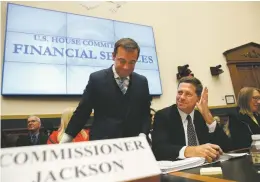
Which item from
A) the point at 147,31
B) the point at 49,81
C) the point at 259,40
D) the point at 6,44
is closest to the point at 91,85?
the point at 49,81

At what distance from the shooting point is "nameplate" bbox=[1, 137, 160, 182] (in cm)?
30

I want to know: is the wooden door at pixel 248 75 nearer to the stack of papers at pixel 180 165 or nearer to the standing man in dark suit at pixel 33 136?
the standing man in dark suit at pixel 33 136

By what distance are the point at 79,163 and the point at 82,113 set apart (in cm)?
94

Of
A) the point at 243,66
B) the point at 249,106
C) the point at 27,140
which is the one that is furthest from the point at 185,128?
the point at 243,66

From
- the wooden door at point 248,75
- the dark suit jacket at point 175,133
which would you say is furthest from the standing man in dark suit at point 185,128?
the wooden door at point 248,75

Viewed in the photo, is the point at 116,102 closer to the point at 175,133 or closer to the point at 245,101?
the point at 175,133

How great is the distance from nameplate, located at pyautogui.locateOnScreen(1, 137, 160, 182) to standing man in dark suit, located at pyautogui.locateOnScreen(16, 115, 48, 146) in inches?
88.7

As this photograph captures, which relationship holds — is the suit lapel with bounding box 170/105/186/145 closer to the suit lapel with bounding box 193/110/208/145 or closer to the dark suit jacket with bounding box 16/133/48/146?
the suit lapel with bounding box 193/110/208/145

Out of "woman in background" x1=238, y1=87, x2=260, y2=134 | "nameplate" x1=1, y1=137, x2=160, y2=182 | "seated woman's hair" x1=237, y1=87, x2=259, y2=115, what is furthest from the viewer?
"seated woman's hair" x1=237, y1=87, x2=259, y2=115

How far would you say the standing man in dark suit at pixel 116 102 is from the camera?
1.22 m

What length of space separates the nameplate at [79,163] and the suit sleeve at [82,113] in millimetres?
884

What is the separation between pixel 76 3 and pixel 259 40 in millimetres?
3996

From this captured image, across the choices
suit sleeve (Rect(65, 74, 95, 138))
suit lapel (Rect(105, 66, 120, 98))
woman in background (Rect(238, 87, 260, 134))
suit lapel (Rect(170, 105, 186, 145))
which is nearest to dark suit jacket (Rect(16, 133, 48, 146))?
suit sleeve (Rect(65, 74, 95, 138))

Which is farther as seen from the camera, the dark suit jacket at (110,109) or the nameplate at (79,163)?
the dark suit jacket at (110,109)
